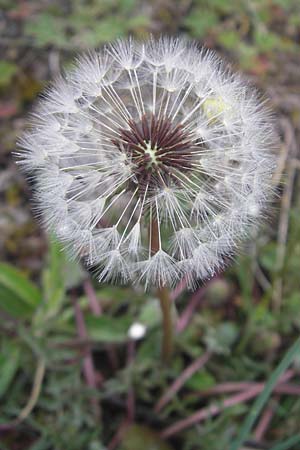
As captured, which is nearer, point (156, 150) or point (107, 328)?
point (156, 150)

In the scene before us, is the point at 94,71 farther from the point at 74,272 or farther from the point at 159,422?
the point at 159,422

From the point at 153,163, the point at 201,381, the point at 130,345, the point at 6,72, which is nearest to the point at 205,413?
the point at 201,381

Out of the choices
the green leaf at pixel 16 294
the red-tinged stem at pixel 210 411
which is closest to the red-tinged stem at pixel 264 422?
the red-tinged stem at pixel 210 411

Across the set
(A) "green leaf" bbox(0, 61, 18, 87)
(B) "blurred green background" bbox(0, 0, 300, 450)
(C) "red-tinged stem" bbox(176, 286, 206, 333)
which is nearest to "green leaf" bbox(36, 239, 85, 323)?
(B) "blurred green background" bbox(0, 0, 300, 450)

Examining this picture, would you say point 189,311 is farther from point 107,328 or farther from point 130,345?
point 107,328

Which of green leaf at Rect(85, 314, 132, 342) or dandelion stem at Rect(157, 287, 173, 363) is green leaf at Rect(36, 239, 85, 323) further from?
dandelion stem at Rect(157, 287, 173, 363)

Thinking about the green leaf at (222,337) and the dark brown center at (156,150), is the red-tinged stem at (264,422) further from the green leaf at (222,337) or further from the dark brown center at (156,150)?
A: the dark brown center at (156,150)

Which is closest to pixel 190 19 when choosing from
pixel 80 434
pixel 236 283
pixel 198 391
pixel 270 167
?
pixel 236 283
